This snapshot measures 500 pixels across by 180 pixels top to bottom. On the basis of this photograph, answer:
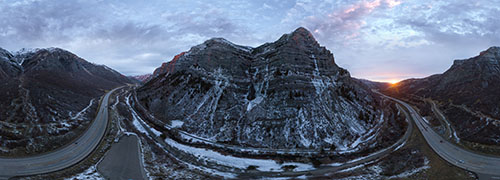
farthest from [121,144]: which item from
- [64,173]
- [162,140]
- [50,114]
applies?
[50,114]

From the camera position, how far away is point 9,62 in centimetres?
Answer: 9494

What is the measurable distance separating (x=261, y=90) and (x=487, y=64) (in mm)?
97130

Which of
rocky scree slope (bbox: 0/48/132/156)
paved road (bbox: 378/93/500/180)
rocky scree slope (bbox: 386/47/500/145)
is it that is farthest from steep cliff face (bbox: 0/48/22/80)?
rocky scree slope (bbox: 386/47/500/145)

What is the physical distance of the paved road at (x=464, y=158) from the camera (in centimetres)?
3634

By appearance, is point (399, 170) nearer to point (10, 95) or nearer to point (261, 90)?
point (261, 90)

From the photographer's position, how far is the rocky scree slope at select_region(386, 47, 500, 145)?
171 ft

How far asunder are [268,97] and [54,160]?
50.6 metres

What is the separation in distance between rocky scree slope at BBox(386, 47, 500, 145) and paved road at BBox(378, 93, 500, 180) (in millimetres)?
6052

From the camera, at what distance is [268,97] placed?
6322 centimetres

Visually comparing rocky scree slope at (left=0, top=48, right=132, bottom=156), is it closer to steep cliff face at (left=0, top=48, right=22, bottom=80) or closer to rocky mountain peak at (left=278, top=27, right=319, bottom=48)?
steep cliff face at (left=0, top=48, right=22, bottom=80)

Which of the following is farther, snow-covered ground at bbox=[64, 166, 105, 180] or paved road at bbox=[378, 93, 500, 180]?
paved road at bbox=[378, 93, 500, 180]

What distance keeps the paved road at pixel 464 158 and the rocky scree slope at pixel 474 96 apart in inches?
238

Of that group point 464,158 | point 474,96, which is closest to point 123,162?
point 464,158

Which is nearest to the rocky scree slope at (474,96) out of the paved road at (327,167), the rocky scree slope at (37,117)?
the paved road at (327,167)
